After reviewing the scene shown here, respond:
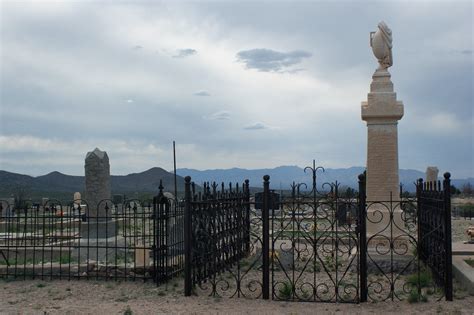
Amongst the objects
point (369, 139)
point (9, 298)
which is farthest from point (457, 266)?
point (9, 298)

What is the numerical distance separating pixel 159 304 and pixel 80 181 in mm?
65355

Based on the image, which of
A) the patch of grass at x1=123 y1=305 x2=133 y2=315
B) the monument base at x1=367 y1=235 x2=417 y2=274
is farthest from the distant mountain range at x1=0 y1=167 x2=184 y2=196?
the patch of grass at x1=123 y1=305 x2=133 y2=315

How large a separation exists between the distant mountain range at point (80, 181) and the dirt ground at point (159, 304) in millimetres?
54236

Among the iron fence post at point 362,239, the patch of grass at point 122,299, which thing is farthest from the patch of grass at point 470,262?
the patch of grass at point 122,299

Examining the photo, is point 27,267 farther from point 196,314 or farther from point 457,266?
point 457,266

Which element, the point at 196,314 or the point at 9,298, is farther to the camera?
the point at 9,298

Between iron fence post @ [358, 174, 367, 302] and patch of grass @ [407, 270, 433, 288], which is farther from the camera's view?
patch of grass @ [407, 270, 433, 288]

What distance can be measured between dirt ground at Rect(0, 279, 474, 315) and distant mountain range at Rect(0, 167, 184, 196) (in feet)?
178

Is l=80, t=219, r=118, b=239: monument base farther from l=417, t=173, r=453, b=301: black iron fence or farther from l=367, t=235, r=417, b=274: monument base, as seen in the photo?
l=417, t=173, r=453, b=301: black iron fence

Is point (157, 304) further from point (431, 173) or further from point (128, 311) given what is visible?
point (431, 173)

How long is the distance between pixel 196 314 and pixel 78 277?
381cm

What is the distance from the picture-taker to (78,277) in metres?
10.6

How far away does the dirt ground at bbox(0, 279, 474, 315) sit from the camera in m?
7.86

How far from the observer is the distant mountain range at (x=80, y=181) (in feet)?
210
